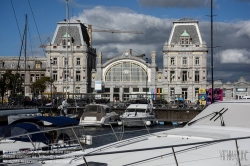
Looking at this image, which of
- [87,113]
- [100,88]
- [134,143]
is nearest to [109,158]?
[134,143]

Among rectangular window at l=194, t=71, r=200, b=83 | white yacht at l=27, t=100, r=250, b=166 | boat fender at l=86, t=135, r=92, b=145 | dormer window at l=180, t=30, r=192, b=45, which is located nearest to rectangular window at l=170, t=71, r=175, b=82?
rectangular window at l=194, t=71, r=200, b=83

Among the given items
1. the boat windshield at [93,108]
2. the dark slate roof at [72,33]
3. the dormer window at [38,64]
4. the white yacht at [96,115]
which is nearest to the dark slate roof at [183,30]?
the dark slate roof at [72,33]

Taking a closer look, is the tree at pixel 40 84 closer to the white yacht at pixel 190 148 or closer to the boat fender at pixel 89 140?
the boat fender at pixel 89 140

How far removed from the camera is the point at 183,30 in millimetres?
89562

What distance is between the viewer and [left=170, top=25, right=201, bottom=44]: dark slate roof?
88.9 metres

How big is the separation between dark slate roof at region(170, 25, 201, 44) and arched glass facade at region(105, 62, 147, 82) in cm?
959

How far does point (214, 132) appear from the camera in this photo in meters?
7.91

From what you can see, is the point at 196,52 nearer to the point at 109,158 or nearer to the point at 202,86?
the point at 202,86

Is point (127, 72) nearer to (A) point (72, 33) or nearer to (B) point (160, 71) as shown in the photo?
(B) point (160, 71)

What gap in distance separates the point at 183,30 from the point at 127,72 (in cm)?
1539

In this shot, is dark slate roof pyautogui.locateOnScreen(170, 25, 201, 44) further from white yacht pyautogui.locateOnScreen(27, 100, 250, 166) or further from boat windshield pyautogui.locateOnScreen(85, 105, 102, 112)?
white yacht pyautogui.locateOnScreen(27, 100, 250, 166)

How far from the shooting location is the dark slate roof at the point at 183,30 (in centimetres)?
8894

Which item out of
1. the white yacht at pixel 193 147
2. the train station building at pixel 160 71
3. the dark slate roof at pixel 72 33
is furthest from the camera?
the dark slate roof at pixel 72 33

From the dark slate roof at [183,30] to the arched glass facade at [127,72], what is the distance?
959cm
